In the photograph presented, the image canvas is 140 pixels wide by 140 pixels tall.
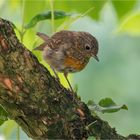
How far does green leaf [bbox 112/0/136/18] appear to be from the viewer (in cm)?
322

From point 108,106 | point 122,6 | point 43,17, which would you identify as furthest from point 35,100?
point 122,6

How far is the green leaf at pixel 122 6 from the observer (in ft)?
10.6

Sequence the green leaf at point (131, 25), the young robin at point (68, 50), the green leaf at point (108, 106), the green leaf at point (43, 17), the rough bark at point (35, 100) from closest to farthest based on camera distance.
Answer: the rough bark at point (35, 100) → the green leaf at point (108, 106) → the green leaf at point (43, 17) → the green leaf at point (131, 25) → the young robin at point (68, 50)

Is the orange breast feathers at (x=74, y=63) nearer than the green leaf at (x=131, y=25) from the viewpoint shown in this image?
No

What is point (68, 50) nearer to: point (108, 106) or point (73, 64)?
point (73, 64)

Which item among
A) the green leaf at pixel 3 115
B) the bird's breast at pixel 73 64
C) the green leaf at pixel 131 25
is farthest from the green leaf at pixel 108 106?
the bird's breast at pixel 73 64

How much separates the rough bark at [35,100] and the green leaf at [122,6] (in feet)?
2.63

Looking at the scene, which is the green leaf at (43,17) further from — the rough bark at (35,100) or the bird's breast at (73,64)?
the bird's breast at (73,64)

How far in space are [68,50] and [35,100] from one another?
1.67 metres

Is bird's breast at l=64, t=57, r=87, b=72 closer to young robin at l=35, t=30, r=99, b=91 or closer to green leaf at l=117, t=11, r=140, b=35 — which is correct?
young robin at l=35, t=30, r=99, b=91

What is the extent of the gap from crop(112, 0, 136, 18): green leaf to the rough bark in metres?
0.80

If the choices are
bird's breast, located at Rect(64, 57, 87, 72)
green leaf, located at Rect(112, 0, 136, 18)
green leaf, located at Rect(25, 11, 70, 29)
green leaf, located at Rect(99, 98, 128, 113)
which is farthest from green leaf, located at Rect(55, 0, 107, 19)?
green leaf, located at Rect(99, 98, 128, 113)

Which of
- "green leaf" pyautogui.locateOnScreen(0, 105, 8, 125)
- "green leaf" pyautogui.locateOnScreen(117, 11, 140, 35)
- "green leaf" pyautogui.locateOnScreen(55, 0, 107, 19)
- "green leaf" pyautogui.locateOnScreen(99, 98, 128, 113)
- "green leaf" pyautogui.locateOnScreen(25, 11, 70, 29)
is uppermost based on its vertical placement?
"green leaf" pyautogui.locateOnScreen(55, 0, 107, 19)

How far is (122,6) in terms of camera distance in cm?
324
